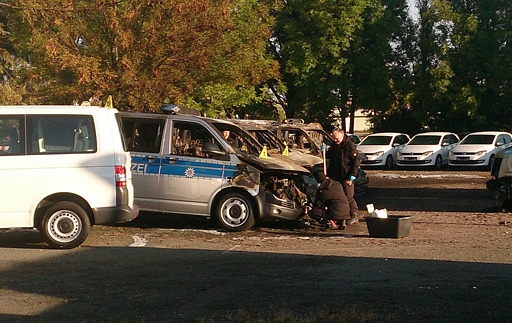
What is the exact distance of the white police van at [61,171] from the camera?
39.8 ft

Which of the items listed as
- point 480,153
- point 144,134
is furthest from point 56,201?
point 480,153

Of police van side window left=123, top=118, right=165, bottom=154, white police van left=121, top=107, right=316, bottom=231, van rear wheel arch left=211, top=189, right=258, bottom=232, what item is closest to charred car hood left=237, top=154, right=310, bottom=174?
white police van left=121, top=107, right=316, bottom=231

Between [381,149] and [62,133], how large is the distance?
2589 cm

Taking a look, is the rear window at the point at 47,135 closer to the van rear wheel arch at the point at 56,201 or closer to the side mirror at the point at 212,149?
the van rear wheel arch at the point at 56,201

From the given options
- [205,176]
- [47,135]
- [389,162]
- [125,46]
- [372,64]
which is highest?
[372,64]

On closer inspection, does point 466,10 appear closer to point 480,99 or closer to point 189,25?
point 480,99

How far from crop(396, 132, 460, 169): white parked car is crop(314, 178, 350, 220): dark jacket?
71.9 ft

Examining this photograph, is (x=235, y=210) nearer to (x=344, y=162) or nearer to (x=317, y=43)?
(x=344, y=162)

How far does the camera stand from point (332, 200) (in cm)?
1423

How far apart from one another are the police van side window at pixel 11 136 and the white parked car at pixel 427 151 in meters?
25.4

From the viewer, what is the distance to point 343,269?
408 inches

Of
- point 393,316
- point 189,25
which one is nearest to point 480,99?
point 189,25

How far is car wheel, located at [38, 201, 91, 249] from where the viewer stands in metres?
12.3

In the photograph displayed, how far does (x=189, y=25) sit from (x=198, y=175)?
8089mm
